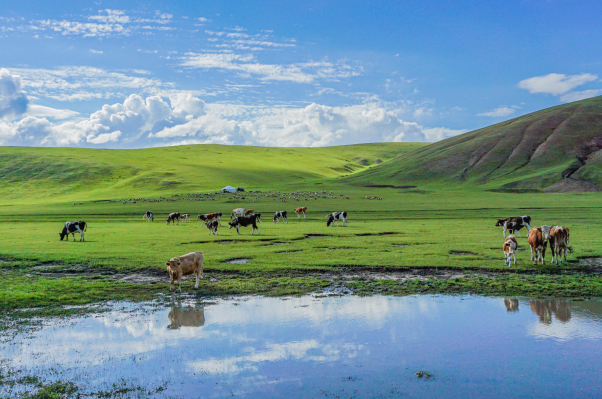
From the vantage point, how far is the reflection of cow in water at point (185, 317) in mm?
13906

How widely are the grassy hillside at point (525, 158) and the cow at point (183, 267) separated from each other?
109m

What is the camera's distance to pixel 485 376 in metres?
10.1

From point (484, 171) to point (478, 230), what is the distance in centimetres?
11879

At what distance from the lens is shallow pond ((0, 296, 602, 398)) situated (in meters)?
9.76

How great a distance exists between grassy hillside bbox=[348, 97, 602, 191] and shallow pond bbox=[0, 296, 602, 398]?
358ft

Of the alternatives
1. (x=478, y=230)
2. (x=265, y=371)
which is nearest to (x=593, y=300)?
(x=265, y=371)

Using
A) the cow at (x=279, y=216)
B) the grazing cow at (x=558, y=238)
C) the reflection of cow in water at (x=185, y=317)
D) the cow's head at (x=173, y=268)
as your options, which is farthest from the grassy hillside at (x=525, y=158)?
the reflection of cow in water at (x=185, y=317)

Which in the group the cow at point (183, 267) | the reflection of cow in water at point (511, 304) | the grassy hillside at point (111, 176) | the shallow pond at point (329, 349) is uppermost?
the grassy hillside at point (111, 176)

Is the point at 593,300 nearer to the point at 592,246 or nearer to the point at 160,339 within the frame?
the point at 592,246

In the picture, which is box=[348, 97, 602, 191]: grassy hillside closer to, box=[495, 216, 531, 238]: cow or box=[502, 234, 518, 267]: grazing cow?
box=[495, 216, 531, 238]: cow

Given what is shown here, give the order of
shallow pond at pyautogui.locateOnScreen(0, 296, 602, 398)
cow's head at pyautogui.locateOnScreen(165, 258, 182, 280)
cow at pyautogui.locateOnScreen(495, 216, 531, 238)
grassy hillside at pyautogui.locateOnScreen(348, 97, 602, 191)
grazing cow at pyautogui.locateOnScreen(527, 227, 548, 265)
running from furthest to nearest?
grassy hillside at pyautogui.locateOnScreen(348, 97, 602, 191) < cow at pyautogui.locateOnScreen(495, 216, 531, 238) < grazing cow at pyautogui.locateOnScreen(527, 227, 548, 265) < cow's head at pyautogui.locateOnScreen(165, 258, 182, 280) < shallow pond at pyautogui.locateOnScreen(0, 296, 602, 398)

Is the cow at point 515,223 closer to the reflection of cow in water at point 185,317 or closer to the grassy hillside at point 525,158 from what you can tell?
the reflection of cow in water at point 185,317

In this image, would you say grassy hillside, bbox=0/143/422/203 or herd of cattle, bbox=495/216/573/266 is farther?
grassy hillside, bbox=0/143/422/203

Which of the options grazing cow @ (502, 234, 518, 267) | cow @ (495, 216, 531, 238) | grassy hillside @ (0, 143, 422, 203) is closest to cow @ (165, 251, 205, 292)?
grazing cow @ (502, 234, 518, 267)
